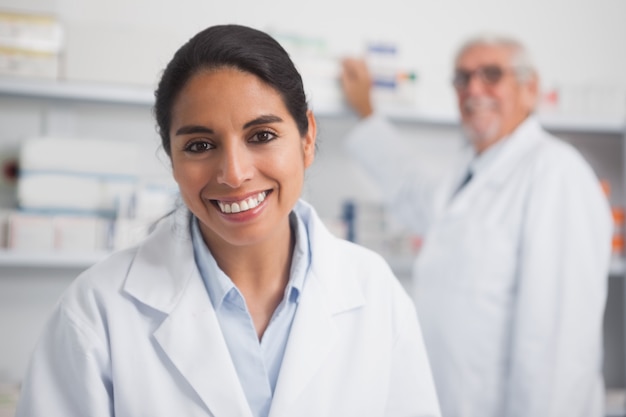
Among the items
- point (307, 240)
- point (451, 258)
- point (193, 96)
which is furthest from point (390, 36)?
point (193, 96)

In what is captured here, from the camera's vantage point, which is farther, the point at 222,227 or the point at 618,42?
the point at 618,42

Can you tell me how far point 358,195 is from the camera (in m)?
2.38

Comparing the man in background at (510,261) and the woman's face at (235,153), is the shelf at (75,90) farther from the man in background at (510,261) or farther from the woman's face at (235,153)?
the woman's face at (235,153)

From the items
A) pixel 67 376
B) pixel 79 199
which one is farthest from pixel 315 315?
pixel 79 199

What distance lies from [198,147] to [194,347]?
1.00 ft

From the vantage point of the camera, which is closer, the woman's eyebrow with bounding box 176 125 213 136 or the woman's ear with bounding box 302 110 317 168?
the woman's eyebrow with bounding box 176 125 213 136

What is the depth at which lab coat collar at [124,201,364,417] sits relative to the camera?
→ 3.35 feet

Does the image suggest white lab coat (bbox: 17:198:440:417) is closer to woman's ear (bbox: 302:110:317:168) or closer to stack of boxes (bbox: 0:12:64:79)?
woman's ear (bbox: 302:110:317:168)

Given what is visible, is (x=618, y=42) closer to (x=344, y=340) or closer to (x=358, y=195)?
(x=358, y=195)

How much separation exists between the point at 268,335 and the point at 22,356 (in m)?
1.27

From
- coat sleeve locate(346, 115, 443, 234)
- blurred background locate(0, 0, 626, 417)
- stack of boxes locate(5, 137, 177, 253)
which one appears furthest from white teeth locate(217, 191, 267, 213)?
coat sleeve locate(346, 115, 443, 234)

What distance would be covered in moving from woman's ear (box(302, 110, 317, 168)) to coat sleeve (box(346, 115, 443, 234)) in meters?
1.01

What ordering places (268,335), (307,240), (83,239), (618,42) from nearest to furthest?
1. (268,335)
2. (307,240)
3. (83,239)
4. (618,42)

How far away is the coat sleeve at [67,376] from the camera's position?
3.21ft
